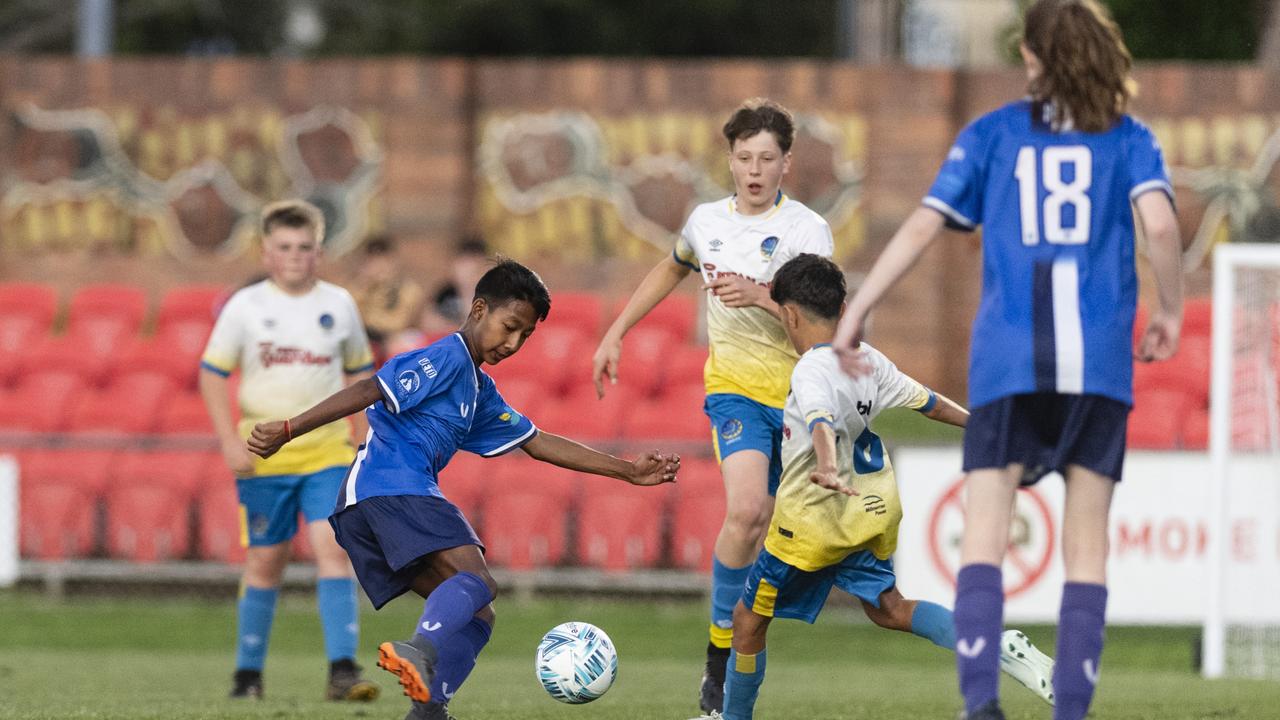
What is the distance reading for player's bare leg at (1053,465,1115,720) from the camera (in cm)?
475

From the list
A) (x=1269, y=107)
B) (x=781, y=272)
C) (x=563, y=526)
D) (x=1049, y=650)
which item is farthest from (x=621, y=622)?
(x=1269, y=107)

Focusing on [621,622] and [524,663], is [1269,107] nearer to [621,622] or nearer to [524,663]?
[621,622]

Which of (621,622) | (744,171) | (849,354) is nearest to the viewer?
(849,354)

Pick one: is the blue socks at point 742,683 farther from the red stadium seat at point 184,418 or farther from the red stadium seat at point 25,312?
the red stadium seat at point 25,312

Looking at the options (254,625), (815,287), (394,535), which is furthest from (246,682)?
(815,287)

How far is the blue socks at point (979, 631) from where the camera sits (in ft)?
15.3

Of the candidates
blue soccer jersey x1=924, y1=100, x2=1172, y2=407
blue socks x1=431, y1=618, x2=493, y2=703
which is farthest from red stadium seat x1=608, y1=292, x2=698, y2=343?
blue soccer jersey x1=924, y1=100, x2=1172, y2=407

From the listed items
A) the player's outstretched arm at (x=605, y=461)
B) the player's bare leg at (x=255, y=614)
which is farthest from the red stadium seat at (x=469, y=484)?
the player's outstretched arm at (x=605, y=461)

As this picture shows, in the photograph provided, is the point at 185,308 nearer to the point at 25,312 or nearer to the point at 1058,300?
the point at 25,312

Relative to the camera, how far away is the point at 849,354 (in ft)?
15.4

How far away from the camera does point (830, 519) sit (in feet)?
18.9

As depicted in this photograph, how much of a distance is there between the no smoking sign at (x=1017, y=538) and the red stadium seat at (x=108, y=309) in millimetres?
7344

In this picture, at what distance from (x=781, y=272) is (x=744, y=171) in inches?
34.0

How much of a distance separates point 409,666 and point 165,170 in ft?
39.6
